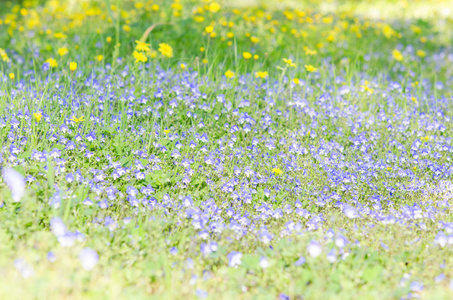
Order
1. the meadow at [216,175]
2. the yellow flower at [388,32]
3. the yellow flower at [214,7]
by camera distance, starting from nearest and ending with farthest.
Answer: the meadow at [216,175]
the yellow flower at [214,7]
the yellow flower at [388,32]

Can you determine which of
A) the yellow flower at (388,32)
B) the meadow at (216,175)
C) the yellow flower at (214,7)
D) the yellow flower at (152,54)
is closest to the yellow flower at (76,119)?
the meadow at (216,175)

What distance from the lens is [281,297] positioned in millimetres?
2357

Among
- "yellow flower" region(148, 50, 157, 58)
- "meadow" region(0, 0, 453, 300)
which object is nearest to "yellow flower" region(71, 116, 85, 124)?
"meadow" region(0, 0, 453, 300)

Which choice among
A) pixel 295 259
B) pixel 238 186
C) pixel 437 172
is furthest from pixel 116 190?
pixel 437 172

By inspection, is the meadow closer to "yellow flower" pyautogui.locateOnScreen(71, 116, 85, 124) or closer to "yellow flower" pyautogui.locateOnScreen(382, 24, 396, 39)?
"yellow flower" pyautogui.locateOnScreen(71, 116, 85, 124)

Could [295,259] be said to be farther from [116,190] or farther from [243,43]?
[243,43]

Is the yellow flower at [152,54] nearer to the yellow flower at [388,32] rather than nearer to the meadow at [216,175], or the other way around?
the meadow at [216,175]

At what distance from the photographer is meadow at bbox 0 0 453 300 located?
7.96 feet

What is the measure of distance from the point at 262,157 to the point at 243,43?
2503mm

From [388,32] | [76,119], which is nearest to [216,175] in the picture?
[76,119]

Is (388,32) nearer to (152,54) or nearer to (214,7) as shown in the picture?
(214,7)

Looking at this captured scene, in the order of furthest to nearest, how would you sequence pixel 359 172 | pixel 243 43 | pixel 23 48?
pixel 243 43 → pixel 23 48 → pixel 359 172

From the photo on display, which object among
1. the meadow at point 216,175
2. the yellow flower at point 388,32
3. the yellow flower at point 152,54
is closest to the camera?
the meadow at point 216,175

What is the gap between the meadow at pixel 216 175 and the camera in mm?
2426
